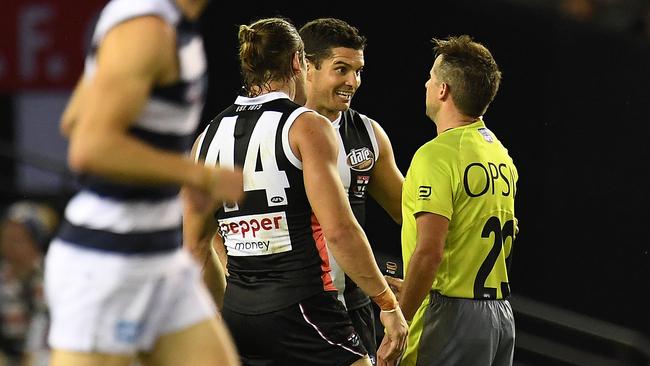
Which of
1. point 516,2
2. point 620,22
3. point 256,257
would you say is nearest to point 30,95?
point 516,2

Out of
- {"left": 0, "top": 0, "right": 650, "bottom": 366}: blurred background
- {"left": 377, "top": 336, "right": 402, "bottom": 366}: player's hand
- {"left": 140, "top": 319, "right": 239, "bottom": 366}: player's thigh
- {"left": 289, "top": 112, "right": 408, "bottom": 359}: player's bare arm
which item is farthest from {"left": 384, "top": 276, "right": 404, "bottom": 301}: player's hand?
{"left": 0, "top": 0, "right": 650, "bottom": 366}: blurred background

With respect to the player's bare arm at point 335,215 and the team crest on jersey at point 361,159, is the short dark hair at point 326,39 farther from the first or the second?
the player's bare arm at point 335,215

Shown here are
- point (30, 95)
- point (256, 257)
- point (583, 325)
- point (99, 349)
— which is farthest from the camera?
point (30, 95)

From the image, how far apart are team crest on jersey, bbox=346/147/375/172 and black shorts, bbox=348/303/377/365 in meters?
0.58

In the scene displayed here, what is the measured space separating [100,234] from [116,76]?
0.47 metres

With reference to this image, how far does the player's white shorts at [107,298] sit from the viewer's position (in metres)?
3.21

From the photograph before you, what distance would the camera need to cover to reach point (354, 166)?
16.9 feet

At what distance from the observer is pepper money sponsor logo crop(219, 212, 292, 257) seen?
4410 millimetres

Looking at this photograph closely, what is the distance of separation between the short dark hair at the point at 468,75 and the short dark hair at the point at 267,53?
652 millimetres

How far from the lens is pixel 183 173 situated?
9.92ft

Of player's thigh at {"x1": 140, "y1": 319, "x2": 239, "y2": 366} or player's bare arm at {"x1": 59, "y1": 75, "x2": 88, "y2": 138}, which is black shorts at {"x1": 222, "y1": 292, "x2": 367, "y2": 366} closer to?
player's thigh at {"x1": 140, "y1": 319, "x2": 239, "y2": 366}

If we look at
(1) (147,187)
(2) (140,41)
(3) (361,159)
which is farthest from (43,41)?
(2) (140,41)

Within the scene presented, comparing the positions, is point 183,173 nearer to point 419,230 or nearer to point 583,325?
point 419,230

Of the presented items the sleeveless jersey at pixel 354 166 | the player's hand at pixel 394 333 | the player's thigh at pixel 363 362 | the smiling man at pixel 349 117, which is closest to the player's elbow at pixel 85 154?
the player's hand at pixel 394 333
